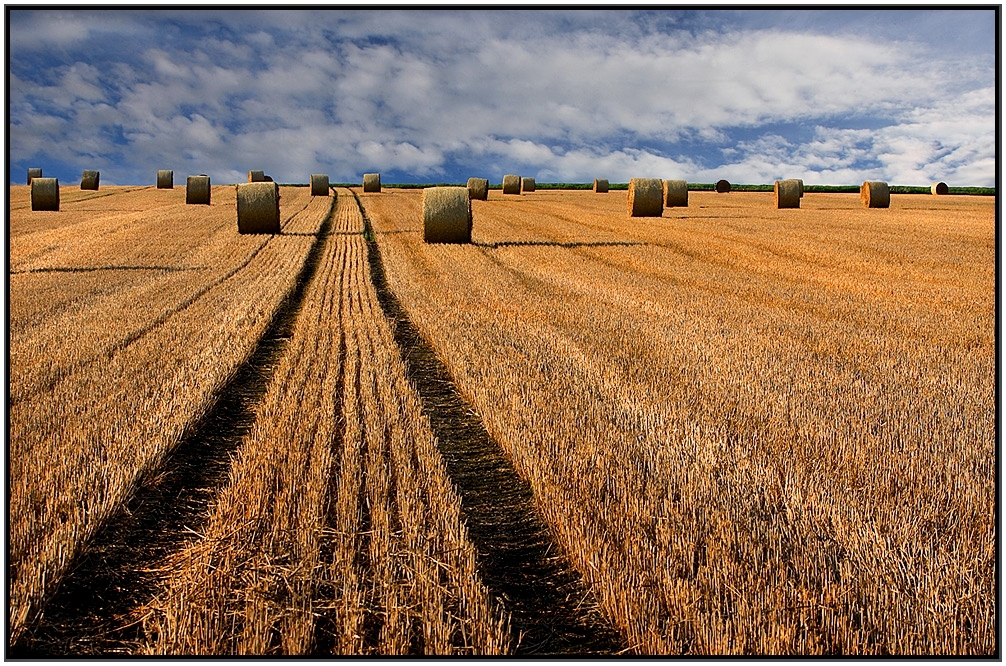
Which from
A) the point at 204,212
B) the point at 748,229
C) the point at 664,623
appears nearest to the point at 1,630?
the point at 664,623

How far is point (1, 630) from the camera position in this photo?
2520mm

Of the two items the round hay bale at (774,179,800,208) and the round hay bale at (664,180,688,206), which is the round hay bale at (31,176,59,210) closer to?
the round hay bale at (664,180,688,206)

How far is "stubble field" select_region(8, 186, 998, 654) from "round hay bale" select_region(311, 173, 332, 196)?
118 feet

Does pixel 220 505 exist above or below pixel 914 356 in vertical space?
below

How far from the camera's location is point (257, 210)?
20.5m

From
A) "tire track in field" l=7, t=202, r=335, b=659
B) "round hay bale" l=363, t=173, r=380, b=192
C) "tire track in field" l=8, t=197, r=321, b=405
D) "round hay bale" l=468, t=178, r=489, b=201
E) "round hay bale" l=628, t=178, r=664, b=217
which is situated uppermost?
"round hay bale" l=363, t=173, r=380, b=192

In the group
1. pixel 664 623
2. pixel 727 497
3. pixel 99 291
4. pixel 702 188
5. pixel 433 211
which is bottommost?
pixel 664 623

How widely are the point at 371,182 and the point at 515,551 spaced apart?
48.9 metres

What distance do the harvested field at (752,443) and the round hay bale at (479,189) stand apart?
29.8 m

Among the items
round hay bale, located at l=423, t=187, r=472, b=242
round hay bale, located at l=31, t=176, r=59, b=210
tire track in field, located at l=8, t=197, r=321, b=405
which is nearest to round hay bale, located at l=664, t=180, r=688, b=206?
round hay bale, located at l=423, t=187, r=472, b=242

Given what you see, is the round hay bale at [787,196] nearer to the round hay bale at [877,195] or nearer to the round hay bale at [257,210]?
the round hay bale at [877,195]

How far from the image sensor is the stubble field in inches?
111

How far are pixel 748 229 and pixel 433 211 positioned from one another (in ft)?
32.1

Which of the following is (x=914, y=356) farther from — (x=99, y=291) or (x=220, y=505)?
(x=99, y=291)
